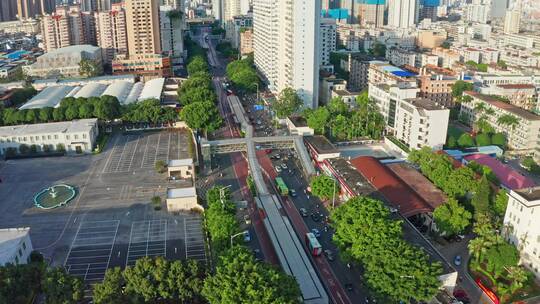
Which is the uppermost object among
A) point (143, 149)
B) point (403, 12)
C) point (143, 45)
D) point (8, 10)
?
point (8, 10)

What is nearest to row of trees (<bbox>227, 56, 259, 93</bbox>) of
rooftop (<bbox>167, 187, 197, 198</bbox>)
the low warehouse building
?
rooftop (<bbox>167, 187, 197, 198</bbox>)

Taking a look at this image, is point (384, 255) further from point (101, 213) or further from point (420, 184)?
point (101, 213)

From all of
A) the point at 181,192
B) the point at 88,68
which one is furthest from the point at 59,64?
the point at 181,192

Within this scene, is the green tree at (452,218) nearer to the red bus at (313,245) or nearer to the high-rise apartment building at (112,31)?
the red bus at (313,245)

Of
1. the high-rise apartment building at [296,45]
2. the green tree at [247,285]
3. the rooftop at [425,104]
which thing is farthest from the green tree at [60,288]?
the high-rise apartment building at [296,45]

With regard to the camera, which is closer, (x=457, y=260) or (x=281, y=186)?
(x=457, y=260)

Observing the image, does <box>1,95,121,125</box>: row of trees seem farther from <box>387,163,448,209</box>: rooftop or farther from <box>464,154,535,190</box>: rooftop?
<box>464,154,535,190</box>: rooftop
